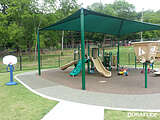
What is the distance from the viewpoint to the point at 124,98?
4852 millimetres

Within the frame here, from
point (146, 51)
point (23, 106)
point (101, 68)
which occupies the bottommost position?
point (23, 106)

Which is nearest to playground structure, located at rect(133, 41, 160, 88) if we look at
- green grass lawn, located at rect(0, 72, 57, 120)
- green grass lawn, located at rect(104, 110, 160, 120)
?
green grass lawn, located at rect(104, 110, 160, 120)

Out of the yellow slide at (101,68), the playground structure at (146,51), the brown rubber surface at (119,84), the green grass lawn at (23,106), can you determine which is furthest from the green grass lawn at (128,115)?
the yellow slide at (101,68)

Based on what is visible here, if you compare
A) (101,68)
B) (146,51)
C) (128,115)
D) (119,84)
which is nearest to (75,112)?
(128,115)

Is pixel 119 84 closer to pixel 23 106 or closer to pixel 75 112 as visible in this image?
pixel 75 112

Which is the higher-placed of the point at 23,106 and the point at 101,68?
the point at 101,68

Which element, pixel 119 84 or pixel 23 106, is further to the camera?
pixel 119 84

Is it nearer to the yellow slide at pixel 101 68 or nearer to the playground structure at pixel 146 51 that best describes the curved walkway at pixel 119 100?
the playground structure at pixel 146 51

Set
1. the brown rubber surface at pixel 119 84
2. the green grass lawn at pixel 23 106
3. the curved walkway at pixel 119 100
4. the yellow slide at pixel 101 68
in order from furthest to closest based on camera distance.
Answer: the yellow slide at pixel 101 68, the brown rubber surface at pixel 119 84, the curved walkway at pixel 119 100, the green grass lawn at pixel 23 106

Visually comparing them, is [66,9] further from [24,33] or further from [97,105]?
[97,105]

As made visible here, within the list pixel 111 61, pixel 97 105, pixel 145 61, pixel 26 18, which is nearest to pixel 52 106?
pixel 97 105

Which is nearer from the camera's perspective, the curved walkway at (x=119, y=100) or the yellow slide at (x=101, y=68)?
the curved walkway at (x=119, y=100)

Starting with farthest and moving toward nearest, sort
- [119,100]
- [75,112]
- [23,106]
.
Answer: [119,100], [23,106], [75,112]

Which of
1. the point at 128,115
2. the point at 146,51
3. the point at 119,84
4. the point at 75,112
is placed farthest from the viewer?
the point at 119,84
